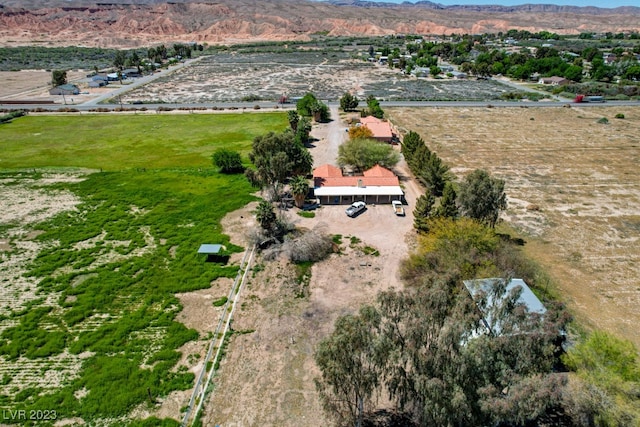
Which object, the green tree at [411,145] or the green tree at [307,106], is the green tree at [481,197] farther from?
the green tree at [307,106]

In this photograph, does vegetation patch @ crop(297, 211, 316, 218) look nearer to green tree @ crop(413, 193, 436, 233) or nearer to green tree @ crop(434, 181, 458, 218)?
green tree @ crop(413, 193, 436, 233)

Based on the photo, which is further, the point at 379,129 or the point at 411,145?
the point at 379,129

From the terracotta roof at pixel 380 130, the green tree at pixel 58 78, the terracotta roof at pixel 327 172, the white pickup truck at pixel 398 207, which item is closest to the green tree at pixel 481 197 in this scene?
the white pickup truck at pixel 398 207

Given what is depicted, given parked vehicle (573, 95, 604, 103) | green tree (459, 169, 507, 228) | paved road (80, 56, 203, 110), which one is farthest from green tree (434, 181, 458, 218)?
paved road (80, 56, 203, 110)

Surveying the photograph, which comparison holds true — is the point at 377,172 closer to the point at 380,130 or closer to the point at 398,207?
the point at 398,207


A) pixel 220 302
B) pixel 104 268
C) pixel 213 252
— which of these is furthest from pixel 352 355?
pixel 104 268

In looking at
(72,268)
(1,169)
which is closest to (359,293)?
(72,268)
